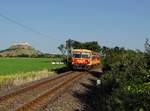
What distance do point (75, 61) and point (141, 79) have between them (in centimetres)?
3859

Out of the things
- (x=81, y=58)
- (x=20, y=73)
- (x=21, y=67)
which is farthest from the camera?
(x=21, y=67)

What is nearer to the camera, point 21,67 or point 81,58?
point 81,58

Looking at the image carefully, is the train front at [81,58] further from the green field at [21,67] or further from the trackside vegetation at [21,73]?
the green field at [21,67]

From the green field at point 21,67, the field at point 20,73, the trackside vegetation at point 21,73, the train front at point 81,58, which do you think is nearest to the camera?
the trackside vegetation at point 21,73

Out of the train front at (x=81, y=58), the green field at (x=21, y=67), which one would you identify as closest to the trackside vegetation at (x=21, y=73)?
the green field at (x=21, y=67)

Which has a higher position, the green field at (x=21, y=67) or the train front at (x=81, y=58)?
the train front at (x=81, y=58)

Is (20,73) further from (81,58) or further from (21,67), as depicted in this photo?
(21,67)

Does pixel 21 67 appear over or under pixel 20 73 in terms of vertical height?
over

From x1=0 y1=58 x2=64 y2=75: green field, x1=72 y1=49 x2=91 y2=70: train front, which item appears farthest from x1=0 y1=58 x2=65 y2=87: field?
x1=72 y1=49 x2=91 y2=70: train front

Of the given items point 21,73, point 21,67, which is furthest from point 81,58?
point 21,67

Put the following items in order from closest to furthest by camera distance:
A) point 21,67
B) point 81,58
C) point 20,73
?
point 20,73, point 81,58, point 21,67

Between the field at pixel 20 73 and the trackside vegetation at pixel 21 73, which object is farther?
the field at pixel 20 73

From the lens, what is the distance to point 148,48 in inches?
593

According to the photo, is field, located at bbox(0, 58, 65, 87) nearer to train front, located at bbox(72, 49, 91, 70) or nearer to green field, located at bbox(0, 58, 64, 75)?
green field, located at bbox(0, 58, 64, 75)
